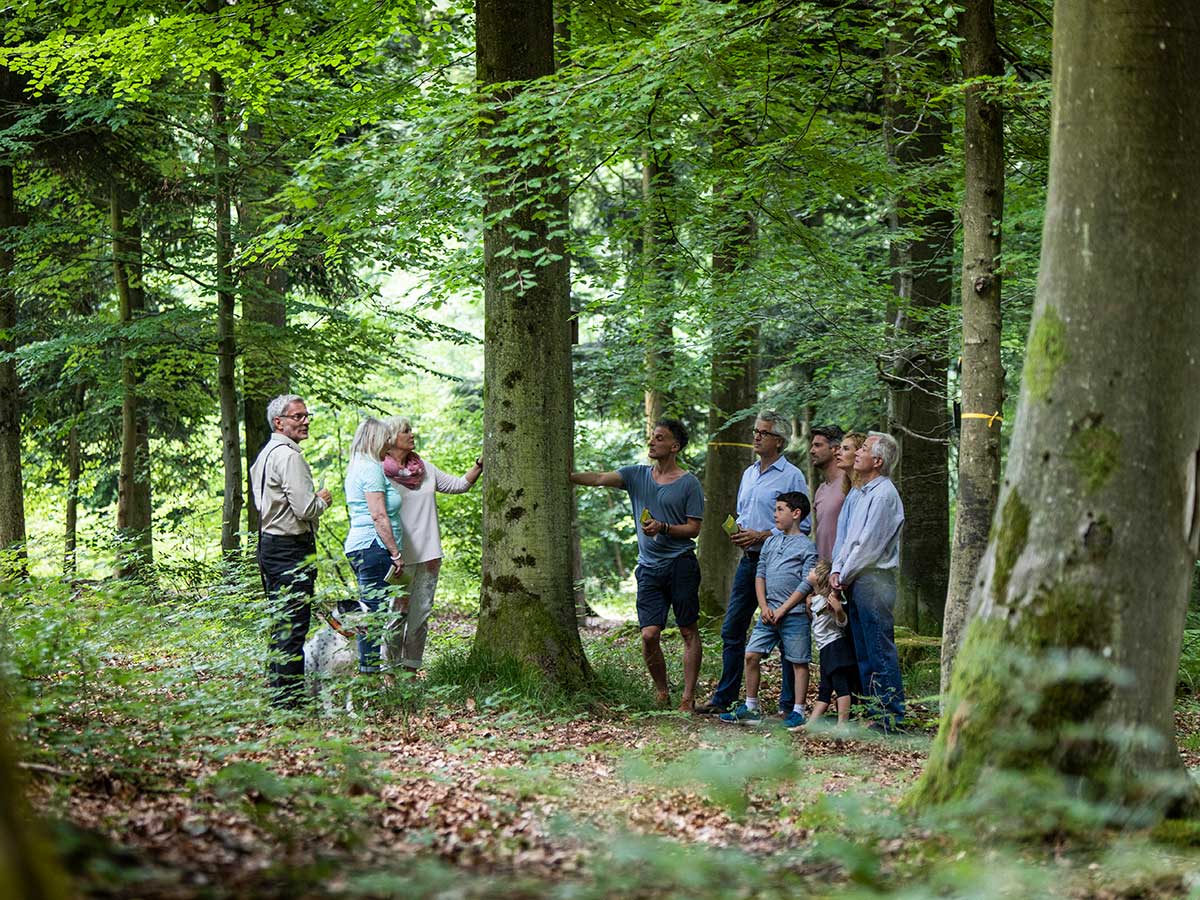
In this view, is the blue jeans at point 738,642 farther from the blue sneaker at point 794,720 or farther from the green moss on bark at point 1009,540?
the green moss on bark at point 1009,540

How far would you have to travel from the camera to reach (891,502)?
7.73 meters

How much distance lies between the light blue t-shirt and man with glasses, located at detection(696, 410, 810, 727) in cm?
269

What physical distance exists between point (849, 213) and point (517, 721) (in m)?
13.2

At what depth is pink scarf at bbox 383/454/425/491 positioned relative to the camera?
8.35m

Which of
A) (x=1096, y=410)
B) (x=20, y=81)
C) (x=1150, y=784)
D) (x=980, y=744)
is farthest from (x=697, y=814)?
(x=20, y=81)

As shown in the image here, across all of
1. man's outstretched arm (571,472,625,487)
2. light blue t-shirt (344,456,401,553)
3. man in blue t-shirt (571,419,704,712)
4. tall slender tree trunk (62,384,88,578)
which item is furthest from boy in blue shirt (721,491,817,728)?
tall slender tree trunk (62,384,88,578)

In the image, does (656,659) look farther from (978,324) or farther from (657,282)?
(657,282)

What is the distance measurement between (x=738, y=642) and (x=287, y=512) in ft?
11.9

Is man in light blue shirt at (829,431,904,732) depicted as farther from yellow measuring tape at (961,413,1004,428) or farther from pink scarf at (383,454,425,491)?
pink scarf at (383,454,425,491)

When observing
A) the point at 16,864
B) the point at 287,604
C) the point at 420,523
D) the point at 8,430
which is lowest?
the point at 287,604

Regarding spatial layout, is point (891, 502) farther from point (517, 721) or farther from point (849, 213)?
point (849, 213)

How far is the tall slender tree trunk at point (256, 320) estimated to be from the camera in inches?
547

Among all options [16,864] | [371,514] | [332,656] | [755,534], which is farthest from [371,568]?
[16,864]

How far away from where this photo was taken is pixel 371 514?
7.98m
